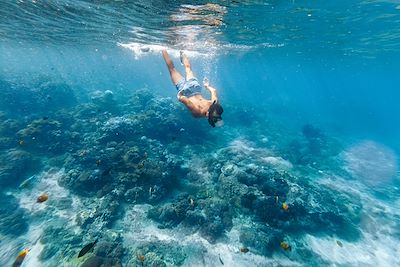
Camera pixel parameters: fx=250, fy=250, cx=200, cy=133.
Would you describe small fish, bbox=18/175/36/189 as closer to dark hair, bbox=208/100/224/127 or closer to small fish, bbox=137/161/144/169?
small fish, bbox=137/161/144/169

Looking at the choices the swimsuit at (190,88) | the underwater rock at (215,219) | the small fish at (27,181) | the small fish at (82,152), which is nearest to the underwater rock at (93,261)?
the underwater rock at (215,219)

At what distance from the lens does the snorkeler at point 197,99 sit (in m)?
6.16

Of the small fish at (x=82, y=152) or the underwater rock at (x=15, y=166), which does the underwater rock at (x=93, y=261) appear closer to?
the small fish at (x=82, y=152)

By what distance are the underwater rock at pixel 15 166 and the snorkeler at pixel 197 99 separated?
433 inches

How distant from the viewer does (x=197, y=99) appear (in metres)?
7.72

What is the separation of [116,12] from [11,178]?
11824 mm

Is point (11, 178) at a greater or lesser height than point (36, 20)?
lesser

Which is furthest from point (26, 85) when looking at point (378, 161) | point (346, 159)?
point (378, 161)

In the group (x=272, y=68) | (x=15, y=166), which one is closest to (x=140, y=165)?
(x=15, y=166)

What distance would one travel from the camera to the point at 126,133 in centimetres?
1814

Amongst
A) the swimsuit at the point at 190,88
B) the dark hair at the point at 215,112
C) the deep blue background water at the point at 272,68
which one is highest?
the dark hair at the point at 215,112

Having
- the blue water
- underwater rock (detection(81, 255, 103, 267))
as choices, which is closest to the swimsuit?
the blue water

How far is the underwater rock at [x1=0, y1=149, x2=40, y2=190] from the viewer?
13695mm

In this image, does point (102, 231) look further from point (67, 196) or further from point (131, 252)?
point (67, 196)
